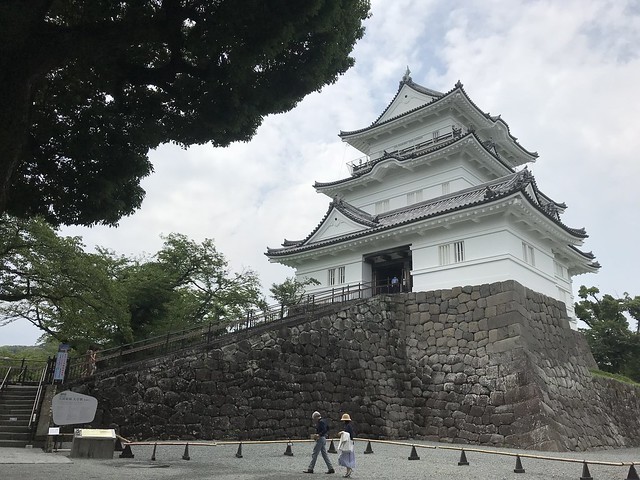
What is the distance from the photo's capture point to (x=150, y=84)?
25.1ft

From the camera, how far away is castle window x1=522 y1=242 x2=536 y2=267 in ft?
55.1

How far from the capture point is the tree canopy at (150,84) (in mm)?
6488

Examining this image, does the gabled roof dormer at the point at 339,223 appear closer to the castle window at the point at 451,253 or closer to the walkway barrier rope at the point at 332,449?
the castle window at the point at 451,253

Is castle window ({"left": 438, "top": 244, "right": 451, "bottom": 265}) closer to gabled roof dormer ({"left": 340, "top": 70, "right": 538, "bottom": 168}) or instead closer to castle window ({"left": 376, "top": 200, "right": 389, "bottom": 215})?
castle window ({"left": 376, "top": 200, "right": 389, "bottom": 215})

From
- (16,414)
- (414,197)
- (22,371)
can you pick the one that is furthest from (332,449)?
(414,197)

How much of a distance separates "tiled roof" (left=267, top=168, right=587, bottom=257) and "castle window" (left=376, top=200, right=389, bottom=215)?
5.06ft

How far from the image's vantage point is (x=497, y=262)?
15.9 metres

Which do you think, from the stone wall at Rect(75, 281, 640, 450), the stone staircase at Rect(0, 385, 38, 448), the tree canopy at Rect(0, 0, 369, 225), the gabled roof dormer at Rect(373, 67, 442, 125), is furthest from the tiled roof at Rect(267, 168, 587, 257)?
the stone staircase at Rect(0, 385, 38, 448)

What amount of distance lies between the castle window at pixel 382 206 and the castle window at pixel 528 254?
749 cm

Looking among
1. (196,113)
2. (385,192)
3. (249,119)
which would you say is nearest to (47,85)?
(196,113)

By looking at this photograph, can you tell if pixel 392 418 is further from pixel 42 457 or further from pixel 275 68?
pixel 275 68

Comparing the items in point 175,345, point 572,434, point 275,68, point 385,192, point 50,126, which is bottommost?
point 572,434

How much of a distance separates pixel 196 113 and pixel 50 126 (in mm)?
2278

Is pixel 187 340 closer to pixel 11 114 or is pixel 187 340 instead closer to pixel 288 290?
pixel 288 290
